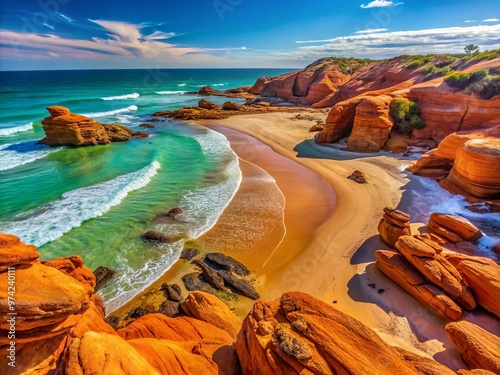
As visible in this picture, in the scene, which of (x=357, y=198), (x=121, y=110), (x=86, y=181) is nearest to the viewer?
(x=357, y=198)

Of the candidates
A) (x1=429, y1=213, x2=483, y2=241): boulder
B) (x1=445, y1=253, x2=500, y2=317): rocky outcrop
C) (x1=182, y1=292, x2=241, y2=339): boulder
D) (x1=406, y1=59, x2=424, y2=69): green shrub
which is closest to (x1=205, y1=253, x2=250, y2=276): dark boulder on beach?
(x1=182, y1=292, x2=241, y2=339): boulder

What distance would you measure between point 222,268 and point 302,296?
4.99 metres

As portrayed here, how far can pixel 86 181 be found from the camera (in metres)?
17.4

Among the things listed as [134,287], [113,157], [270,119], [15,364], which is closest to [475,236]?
[134,287]

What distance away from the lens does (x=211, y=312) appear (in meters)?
6.73

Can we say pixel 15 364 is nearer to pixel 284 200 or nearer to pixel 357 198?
pixel 284 200

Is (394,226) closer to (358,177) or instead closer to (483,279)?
(483,279)

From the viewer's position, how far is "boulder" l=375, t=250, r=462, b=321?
702 centimetres

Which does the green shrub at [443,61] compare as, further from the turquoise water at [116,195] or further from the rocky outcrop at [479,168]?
the turquoise water at [116,195]

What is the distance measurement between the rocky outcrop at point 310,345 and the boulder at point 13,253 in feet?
12.6

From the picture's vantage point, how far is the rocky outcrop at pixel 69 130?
2550cm

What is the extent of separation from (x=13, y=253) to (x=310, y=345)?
16.2 ft

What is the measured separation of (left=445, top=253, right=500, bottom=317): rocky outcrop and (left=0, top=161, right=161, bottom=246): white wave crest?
1456cm

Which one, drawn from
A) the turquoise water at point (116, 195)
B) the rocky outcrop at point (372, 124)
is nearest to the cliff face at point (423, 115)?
the rocky outcrop at point (372, 124)
